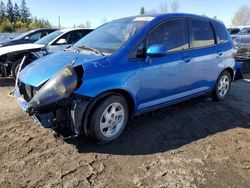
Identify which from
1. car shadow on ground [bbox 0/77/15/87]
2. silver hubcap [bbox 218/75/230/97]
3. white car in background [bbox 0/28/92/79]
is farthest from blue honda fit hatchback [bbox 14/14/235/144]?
car shadow on ground [bbox 0/77/15/87]

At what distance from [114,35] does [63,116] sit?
1.74 meters

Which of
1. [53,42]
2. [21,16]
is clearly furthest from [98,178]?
[21,16]

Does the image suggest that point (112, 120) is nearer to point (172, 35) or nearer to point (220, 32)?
point (172, 35)

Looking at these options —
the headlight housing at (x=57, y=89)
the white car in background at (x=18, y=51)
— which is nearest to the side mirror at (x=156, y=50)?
the headlight housing at (x=57, y=89)

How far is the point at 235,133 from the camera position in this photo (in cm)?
507

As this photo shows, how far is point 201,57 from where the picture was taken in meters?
5.83

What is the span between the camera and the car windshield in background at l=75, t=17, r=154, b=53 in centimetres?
483

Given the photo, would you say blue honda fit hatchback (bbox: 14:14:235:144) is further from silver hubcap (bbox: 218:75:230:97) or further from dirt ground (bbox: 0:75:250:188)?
silver hubcap (bbox: 218:75:230:97)

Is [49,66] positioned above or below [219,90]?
above

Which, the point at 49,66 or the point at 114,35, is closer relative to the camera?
the point at 49,66

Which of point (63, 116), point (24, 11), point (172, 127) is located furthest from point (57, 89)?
point (24, 11)

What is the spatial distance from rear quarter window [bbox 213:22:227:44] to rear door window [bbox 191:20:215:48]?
0.18 meters

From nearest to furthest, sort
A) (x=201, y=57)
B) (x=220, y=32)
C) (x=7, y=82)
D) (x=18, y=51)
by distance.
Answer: (x=201, y=57), (x=220, y=32), (x=18, y=51), (x=7, y=82)

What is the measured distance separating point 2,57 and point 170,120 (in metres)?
5.32
